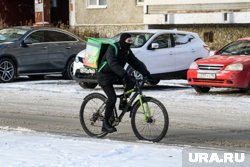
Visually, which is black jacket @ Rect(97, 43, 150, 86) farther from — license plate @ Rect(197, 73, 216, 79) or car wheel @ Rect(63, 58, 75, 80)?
car wheel @ Rect(63, 58, 75, 80)

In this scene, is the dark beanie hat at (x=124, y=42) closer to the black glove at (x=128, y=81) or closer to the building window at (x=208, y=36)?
the black glove at (x=128, y=81)

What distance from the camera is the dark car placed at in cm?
1947

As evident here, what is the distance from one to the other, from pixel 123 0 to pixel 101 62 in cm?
2324

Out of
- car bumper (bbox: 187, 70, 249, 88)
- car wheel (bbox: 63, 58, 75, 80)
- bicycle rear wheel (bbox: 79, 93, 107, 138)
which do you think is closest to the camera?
bicycle rear wheel (bbox: 79, 93, 107, 138)

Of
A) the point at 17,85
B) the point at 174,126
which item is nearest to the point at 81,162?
the point at 174,126

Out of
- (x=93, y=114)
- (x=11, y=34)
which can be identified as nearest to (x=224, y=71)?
(x=93, y=114)

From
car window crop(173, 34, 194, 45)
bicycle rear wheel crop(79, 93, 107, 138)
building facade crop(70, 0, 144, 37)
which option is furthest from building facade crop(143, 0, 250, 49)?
bicycle rear wheel crop(79, 93, 107, 138)

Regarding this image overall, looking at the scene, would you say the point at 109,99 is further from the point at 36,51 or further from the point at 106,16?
the point at 106,16

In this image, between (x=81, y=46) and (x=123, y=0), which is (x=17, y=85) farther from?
→ (x=123, y=0)

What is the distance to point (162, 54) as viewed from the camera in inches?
703

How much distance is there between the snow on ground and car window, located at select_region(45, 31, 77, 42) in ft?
35.9

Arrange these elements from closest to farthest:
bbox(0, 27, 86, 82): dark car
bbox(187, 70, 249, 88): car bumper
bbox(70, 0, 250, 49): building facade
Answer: bbox(187, 70, 249, 88): car bumper
bbox(0, 27, 86, 82): dark car
bbox(70, 0, 250, 49): building facade

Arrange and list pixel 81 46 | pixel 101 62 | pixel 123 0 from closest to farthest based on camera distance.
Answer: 1. pixel 101 62
2. pixel 81 46
3. pixel 123 0

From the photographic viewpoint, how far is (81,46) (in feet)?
69.5
